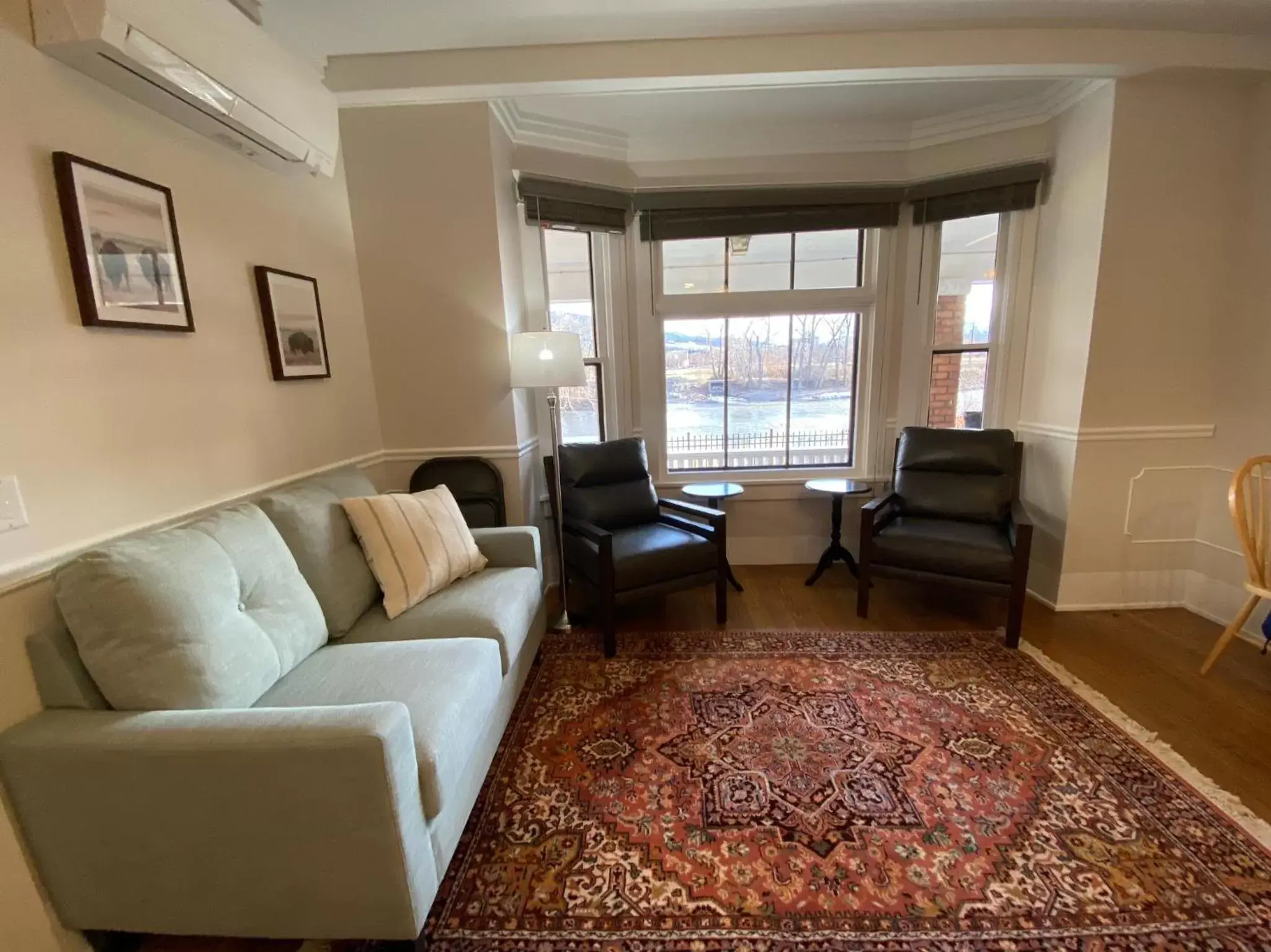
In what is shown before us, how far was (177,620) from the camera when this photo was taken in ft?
4.00

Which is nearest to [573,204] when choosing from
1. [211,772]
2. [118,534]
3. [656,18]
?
[656,18]

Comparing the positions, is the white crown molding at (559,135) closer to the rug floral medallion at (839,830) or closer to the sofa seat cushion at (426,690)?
the sofa seat cushion at (426,690)

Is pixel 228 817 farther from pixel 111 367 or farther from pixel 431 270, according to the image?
pixel 431 270

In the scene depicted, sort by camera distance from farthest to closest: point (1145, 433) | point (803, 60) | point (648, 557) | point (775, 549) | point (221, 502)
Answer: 1. point (775, 549)
2. point (1145, 433)
3. point (648, 557)
4. point (803, 60)
5. point (221, 502)

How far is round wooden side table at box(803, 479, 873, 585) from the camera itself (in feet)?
10.2

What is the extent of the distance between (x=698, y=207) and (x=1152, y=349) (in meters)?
2.50

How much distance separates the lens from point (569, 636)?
2.66 m

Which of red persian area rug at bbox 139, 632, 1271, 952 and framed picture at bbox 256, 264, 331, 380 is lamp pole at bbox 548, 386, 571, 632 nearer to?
red persian area rug at bbox 139, 632, 1271, 952

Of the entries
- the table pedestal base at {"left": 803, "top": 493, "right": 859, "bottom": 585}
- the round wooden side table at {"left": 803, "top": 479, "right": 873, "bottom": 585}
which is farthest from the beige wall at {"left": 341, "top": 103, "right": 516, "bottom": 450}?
the table pedestal base at {"left": 803, "top": 493, "right": 859, "bottom": 585}

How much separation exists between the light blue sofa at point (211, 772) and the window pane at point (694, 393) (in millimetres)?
2446

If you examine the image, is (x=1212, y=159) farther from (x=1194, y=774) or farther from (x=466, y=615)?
(x=466, y=615)

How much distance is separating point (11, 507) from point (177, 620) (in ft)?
1.41

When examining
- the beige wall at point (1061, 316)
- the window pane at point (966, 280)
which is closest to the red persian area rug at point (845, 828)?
the beige wall at point (1061, 316)

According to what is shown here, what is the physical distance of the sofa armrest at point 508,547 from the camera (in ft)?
7.48
